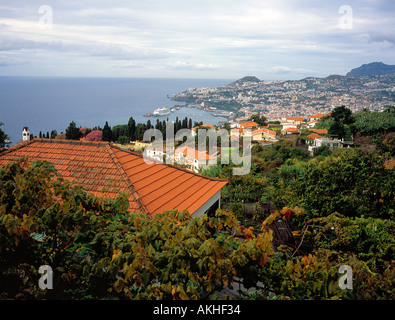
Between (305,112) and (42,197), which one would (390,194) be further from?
(305,112)

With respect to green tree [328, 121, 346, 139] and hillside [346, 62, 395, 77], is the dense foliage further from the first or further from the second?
hillside [346, 62, 395, 77]

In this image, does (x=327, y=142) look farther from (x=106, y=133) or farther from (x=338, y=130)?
(x=106, y=133)

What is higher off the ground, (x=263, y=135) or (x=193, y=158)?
(x=263, y=135)

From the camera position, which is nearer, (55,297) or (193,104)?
(55,297)

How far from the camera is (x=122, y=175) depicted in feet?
17.3

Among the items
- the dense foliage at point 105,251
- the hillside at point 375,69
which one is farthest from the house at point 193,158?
the hillside at point 375,69

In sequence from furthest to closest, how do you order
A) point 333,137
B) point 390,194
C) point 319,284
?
point 333,137 → point 390,194 → point 319,284

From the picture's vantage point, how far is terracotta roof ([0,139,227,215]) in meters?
5.00

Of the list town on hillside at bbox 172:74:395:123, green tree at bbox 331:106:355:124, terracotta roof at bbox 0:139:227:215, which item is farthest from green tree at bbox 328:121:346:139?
town on hillside at bbox 172:74:395:123

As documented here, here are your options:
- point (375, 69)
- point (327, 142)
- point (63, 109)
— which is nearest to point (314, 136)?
point (327, 142)

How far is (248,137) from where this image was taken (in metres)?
42.1

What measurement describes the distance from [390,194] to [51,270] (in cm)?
825
